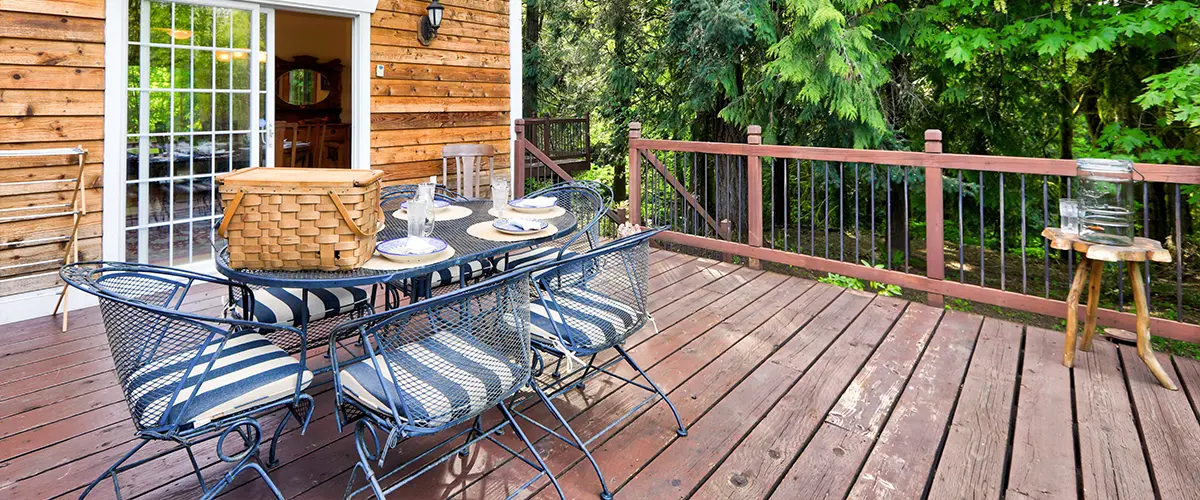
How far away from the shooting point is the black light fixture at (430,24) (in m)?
4.96

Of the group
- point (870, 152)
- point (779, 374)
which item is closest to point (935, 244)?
point (870, 152)

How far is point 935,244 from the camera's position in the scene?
151 inches

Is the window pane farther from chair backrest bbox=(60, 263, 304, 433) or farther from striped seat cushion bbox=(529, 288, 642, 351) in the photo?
striped seat cushion bbox=(529, 288, 642, 351)

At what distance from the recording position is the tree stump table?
2.65 meters

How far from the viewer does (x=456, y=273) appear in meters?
3.19

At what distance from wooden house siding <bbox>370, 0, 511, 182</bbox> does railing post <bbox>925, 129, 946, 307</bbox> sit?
3.55 m

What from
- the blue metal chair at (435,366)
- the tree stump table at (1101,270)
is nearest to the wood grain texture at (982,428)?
the tree stump table at (1101,270)

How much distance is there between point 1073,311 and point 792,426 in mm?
1526

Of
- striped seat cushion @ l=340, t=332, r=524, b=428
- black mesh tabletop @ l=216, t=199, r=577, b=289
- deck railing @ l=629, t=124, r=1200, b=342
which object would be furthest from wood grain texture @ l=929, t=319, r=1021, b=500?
black mesh tabletop @ l=216, t=199, r=577, b=289

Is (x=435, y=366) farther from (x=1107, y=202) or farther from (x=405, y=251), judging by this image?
(x=1107, y=202)

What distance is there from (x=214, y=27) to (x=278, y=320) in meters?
2.62

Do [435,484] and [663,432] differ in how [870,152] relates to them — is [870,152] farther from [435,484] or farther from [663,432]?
[435,484]

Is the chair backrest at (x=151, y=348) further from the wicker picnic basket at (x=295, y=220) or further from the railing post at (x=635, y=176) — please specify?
the railing post at (x=635, y=176)

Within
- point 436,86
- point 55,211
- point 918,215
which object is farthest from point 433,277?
point 918,215
